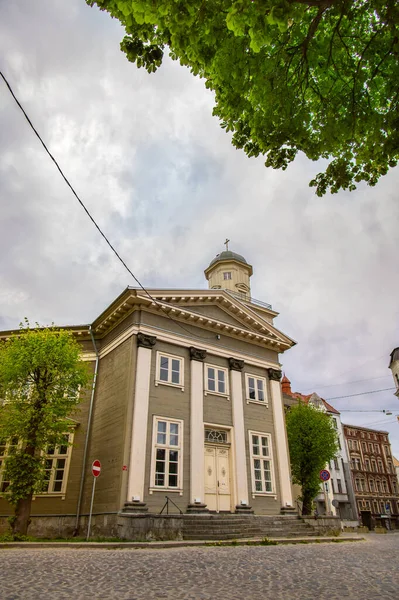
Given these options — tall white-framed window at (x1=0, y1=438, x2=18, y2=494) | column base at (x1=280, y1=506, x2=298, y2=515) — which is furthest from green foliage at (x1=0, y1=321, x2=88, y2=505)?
column base at (x1=280, y1=506, x2=298, y2=515)

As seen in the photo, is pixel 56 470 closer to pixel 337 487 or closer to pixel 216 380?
pixel 216 380

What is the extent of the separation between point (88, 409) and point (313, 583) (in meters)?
15.2

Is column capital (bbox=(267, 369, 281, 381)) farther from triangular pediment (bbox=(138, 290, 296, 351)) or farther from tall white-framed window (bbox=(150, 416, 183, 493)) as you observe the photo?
tall white-framed window (bbox=(150, 416, 183, 493))

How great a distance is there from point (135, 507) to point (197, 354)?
280 inches

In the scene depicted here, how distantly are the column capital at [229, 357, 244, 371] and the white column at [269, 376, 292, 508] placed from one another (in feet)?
7.98

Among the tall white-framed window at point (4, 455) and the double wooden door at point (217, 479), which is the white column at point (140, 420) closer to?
the double wooden door at point (217, 479)

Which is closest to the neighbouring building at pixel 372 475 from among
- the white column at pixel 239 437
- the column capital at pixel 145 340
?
the white column at pixel 239 437

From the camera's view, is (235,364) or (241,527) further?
(235,364)

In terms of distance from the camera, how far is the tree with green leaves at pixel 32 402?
14922 mm

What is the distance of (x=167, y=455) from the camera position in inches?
669

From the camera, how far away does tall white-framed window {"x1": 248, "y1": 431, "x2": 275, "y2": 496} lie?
64.0 feet

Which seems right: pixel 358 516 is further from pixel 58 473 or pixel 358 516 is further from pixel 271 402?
pixel 58 473

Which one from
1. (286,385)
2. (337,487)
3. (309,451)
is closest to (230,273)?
(309,451)

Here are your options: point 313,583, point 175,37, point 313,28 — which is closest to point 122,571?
point 313,583
